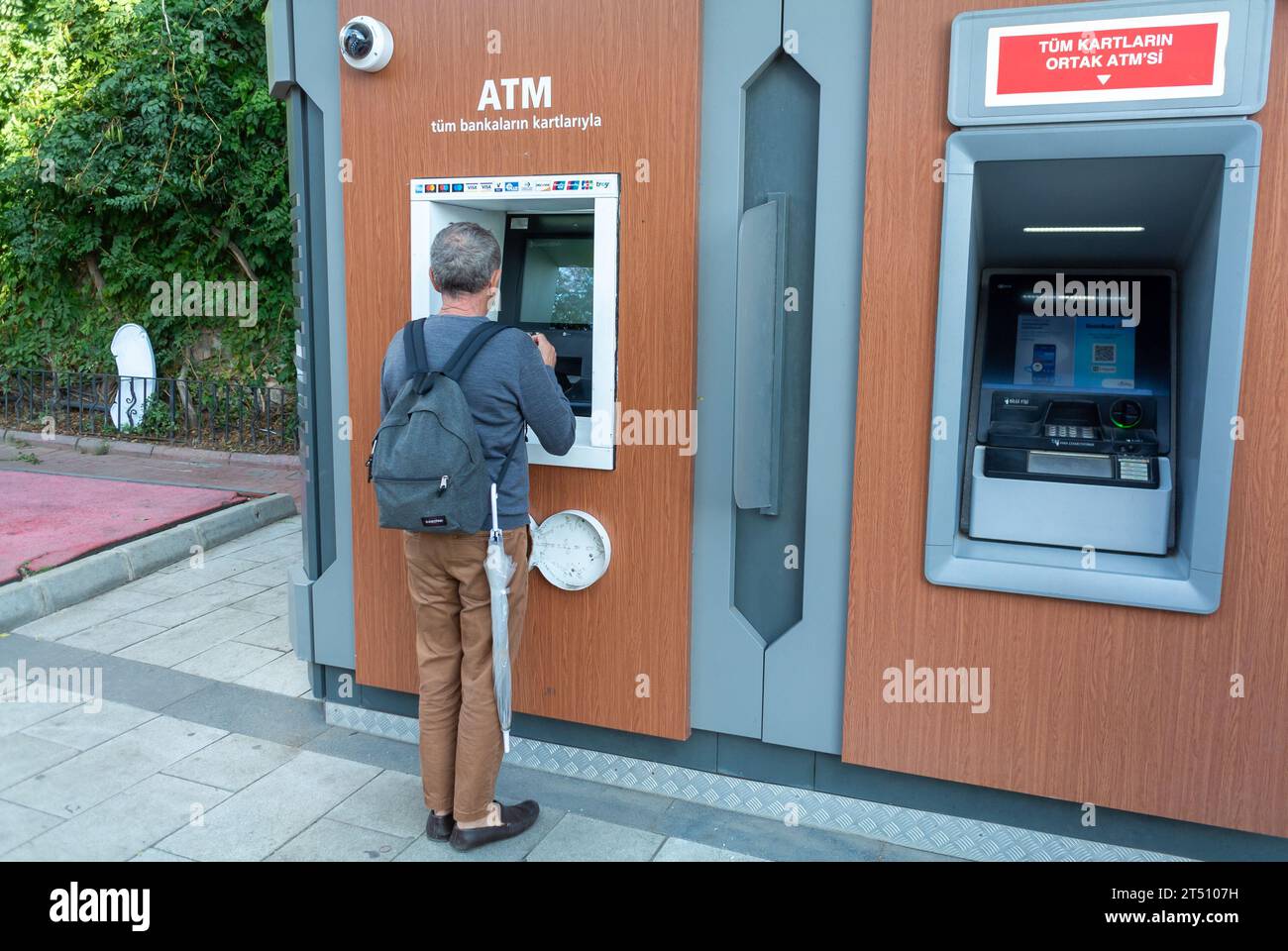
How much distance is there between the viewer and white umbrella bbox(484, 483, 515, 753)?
9.78 feet

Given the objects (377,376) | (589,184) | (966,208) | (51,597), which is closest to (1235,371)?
(966,208)

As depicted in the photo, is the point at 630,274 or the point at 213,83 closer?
the point at 630,274

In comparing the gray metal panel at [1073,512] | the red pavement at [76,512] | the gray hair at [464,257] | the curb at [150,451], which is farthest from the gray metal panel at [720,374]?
the curb at [150,451]

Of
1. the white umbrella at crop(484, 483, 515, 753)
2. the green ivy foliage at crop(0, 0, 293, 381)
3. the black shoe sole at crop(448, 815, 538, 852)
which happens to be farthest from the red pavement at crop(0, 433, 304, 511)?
the white umbrella at crop(484, 483, 515, 753)

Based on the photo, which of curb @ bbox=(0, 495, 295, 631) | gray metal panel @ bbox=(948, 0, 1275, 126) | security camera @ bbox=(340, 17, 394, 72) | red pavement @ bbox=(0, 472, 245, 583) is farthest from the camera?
red pavement @ bbox=(0, 472, 245, 583)

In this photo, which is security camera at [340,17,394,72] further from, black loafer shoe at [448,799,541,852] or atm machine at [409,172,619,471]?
black loafer shoe at [448,799,541,852]

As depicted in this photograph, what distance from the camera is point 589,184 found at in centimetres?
331

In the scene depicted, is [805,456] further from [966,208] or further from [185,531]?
[185,531]

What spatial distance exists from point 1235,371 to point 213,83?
1017 cm

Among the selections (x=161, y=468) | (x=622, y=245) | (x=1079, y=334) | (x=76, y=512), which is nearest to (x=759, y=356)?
(x=622, y=245)

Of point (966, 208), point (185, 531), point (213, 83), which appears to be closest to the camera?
point (966, 208)

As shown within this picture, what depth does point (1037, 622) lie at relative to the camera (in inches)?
118

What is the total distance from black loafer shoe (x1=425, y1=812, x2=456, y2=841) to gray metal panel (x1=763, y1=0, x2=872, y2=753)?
1075 mm

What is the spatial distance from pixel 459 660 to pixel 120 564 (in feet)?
11.5
